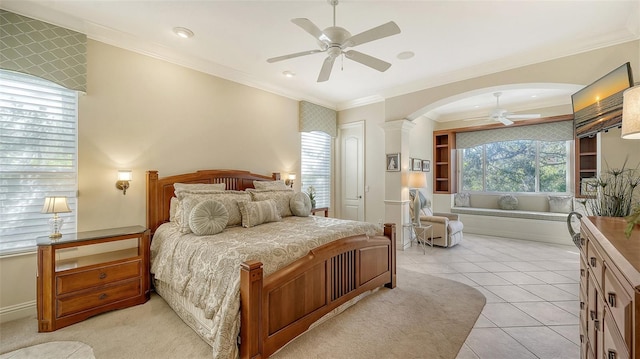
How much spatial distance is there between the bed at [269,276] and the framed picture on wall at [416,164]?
315 cm

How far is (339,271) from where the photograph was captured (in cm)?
259

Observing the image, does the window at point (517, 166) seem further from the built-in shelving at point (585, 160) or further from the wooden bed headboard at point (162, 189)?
the wooden bed headboard at point (162, 189)

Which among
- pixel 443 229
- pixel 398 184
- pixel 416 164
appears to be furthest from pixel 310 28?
pixel 416 164

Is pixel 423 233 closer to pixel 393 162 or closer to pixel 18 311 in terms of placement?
pixel 393 162

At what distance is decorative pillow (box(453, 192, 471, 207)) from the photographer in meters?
6.81

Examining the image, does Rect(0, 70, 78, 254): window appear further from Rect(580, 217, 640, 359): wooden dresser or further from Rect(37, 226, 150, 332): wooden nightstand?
Rect(580, 217, 640, 359): wooden dresser

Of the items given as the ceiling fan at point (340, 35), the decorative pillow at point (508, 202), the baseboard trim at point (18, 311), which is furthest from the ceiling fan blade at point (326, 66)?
the decorative pillow at point (508, 202)

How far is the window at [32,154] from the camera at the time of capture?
2.47 meters

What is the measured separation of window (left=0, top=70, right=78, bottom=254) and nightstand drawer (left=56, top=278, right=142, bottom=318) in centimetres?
78

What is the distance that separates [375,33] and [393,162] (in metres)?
3.02

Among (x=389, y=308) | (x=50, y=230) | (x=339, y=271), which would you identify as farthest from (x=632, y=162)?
(x=50, y=230)

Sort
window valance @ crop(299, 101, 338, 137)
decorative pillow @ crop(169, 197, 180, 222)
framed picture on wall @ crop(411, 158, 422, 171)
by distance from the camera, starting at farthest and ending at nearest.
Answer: framed picture on wall @ crop(411, 158, 422, 171) → window valance @ crop(299, 101, 338, 137) → decorative pillow @ crop(169, 197, 180, 222)

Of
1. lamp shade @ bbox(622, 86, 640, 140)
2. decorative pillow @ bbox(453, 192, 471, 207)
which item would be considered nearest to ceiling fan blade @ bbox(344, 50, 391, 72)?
lamp shade @ bbox(622, 86, 640, 140)

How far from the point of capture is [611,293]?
3.44 feet
